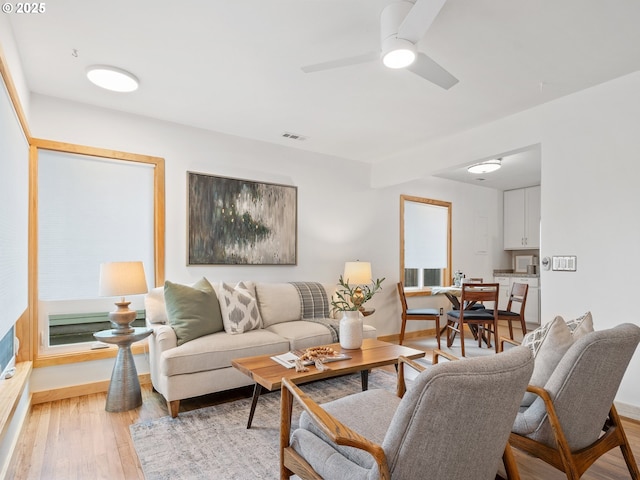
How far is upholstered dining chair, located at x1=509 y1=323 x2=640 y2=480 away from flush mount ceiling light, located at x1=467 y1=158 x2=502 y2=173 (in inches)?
143

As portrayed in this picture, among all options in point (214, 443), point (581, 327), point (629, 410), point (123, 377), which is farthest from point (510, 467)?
point (123, 377)

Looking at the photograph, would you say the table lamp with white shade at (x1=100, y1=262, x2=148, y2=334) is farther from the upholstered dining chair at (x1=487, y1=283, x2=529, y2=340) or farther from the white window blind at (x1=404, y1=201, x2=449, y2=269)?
the upholstered dining chair at (x1=487, y1=283, x2=529, y2=340)

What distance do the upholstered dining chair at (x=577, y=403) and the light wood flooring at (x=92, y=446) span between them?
1.59ft

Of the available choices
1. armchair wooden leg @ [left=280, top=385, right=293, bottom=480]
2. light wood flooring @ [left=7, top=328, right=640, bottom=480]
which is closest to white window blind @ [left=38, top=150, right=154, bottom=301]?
light wood flooring @ [left=7, top=328, right=640, bottom=480]

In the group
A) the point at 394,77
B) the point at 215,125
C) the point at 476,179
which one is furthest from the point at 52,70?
the point at 476,179

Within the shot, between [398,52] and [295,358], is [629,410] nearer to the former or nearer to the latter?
[295,358]

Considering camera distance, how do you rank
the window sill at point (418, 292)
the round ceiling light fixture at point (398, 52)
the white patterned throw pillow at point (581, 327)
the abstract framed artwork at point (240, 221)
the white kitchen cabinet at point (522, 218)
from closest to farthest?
the white patterned throw pillow at point (581, 327), the round ceiling light fixture at point (398, 52), the abstract framed artwork at point (240, 221), the window sill at point (418, 292), the white kitchen cabinet at point (522, 218)

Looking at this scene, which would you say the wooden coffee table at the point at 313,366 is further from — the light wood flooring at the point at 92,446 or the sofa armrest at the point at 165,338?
the light wood flooring at the point at 92,446

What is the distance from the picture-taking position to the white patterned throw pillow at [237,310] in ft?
10.5

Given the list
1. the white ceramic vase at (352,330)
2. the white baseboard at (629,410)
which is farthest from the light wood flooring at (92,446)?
the white ceramic vase at (352,330)

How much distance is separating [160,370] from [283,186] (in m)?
2.39

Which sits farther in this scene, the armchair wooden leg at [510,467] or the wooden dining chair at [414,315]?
the wooden dining chair at [414,315]

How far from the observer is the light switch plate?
9.77ft

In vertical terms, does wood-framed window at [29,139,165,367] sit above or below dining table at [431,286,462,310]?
above
